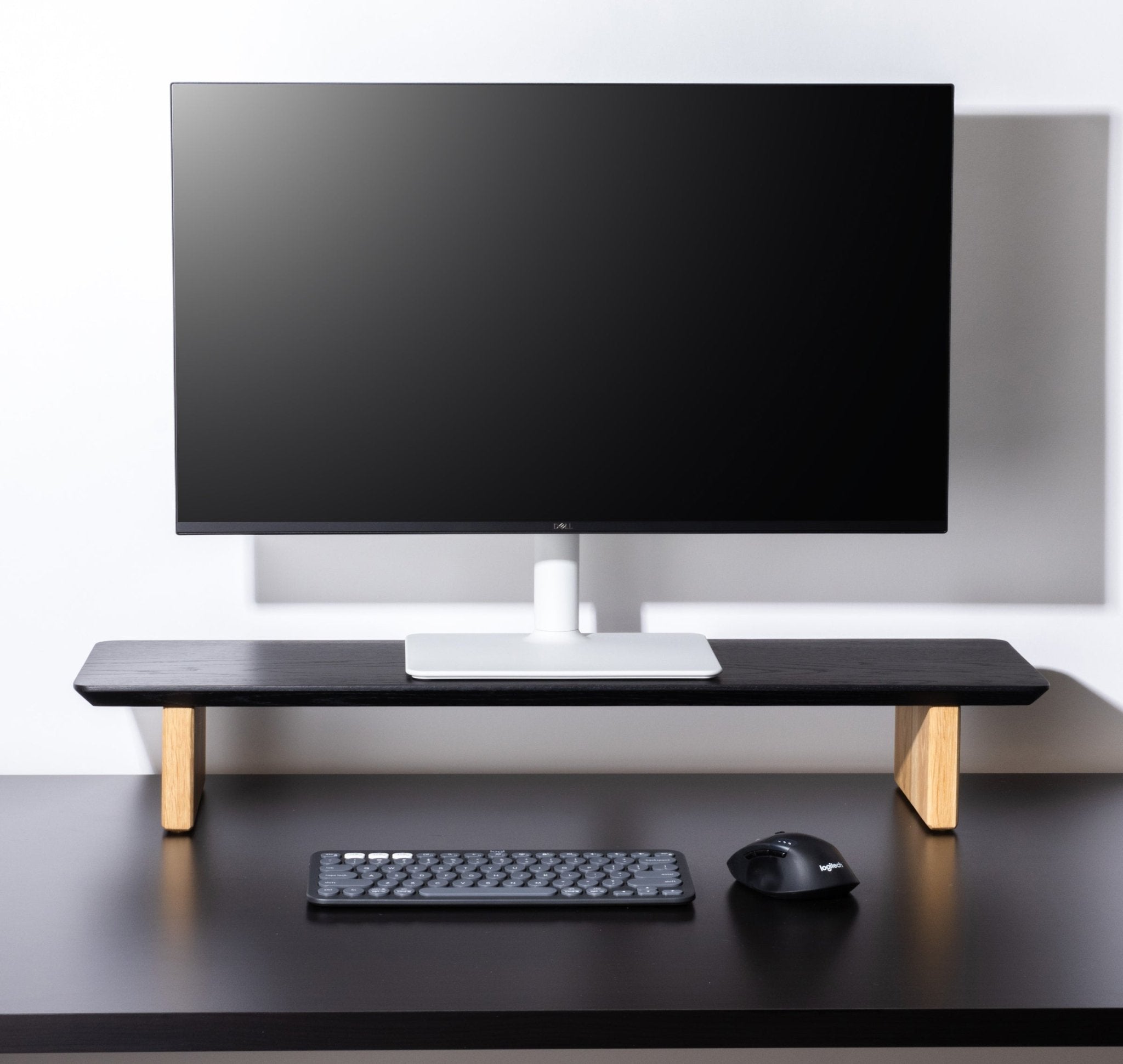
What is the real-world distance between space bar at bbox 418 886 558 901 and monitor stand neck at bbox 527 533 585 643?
1.12 feet

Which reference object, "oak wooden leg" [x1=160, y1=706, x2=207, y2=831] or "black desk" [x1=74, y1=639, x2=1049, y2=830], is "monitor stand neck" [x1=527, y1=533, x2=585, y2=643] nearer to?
"black desk" [x1=74, y1=639, x2=1049, y2=830]

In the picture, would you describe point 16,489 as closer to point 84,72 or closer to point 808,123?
point 84,72

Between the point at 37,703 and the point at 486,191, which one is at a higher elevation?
the point at 486,191

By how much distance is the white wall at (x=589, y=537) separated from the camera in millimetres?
1458

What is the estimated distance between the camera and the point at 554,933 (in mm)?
1059

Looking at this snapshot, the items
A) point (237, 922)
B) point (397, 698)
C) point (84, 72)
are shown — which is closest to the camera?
point (237, 922)

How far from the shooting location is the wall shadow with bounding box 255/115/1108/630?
1.50 metres

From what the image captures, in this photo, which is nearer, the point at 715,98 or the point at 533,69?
the point at 715,98

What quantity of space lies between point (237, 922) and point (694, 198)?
2.79 ft

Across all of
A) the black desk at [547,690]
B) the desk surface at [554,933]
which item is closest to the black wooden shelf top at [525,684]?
the black desk at [547,690]

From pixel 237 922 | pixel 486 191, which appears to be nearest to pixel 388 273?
pixel 486 191

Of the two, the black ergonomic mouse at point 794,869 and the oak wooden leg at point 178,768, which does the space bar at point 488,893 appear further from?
the oak wooden leg at point 178,768

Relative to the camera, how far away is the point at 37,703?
153 cm

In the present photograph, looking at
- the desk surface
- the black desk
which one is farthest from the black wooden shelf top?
the desk surface
